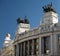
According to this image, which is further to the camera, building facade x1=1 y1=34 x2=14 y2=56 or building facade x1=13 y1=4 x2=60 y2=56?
building facade x1=1 y1=34 x2=14 y2=56

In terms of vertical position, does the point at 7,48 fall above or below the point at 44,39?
below

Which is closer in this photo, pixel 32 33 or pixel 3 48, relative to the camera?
pixel 32 33

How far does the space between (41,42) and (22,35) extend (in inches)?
341

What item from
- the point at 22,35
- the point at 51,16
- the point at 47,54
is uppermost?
the point at 51,16

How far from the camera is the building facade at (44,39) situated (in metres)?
57.7

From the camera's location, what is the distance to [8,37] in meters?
88.9

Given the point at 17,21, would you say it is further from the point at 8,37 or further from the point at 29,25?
the point at 8,37

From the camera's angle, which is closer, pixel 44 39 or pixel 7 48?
pixel 44 39

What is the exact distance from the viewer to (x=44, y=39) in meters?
60.7

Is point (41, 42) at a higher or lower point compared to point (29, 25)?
lower

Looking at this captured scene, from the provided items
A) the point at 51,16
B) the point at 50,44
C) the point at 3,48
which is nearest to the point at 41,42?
the point at 50,44

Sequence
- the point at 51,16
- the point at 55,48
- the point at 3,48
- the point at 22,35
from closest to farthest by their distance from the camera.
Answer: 1. the point at 55,48
2. the point at 51,16
3. the point at 22,35
4. the point at 3,48

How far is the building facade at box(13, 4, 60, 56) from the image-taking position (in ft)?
189

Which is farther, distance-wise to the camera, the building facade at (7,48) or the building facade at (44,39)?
the building facade at (7,48)
